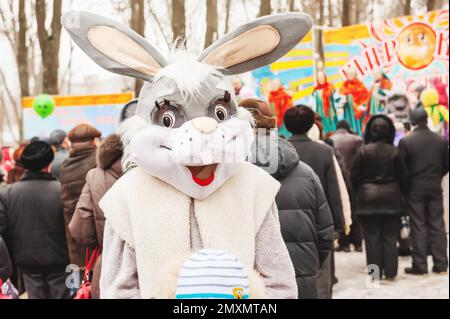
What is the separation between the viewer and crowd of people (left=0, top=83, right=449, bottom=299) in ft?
13.2

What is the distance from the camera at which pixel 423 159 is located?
6906 millimetres

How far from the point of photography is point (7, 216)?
471cm

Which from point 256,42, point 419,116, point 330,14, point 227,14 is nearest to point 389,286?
point 419,116

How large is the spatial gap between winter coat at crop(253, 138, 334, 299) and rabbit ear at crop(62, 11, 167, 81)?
1756 mm

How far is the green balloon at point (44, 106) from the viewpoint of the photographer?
34.7 feet

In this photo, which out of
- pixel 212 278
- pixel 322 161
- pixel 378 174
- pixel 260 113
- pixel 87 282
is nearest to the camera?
pixel 212 278

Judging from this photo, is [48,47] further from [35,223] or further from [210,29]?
[35,223]

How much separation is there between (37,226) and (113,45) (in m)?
2.88

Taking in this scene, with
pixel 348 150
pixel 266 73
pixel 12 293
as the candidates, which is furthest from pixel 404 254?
pixel 12 293

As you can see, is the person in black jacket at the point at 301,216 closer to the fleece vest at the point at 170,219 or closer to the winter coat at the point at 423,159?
the fleece vest at the point at 170,219

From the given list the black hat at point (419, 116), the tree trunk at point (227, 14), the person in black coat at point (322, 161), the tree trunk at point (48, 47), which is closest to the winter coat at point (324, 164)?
the person in black coat at point (322, 161)

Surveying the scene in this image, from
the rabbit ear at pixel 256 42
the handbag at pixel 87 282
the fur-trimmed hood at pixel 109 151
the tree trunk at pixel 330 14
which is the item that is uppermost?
the tree trunk at pixel 330 14

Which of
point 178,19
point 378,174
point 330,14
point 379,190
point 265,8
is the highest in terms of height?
point 330,14

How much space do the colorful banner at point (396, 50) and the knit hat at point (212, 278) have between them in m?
8.16
